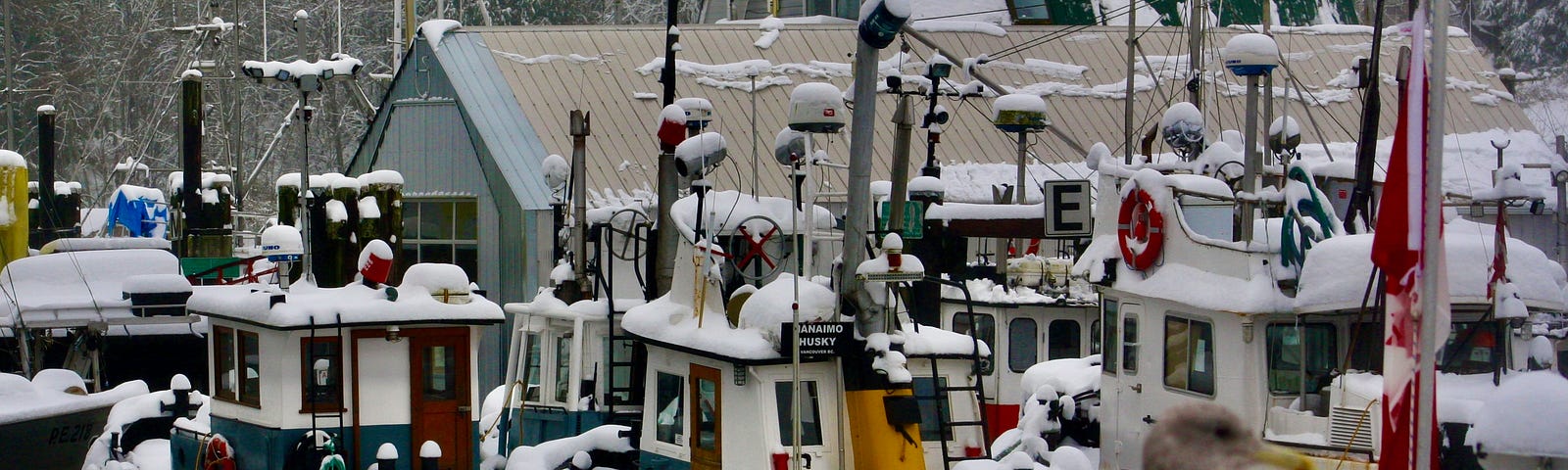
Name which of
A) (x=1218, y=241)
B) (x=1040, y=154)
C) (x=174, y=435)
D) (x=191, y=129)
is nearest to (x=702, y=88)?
(x=1040, y=154)

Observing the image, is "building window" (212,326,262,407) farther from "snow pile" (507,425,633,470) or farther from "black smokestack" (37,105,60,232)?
"black smokestack" (37,105,60,232)

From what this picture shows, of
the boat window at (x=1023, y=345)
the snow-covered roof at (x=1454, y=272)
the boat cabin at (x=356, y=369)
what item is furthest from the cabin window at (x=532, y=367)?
the snow-covered roof at (x=1454, y=272)

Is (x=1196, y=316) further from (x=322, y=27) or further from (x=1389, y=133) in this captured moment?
(x=322, y=27)

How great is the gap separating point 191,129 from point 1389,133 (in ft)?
70.1

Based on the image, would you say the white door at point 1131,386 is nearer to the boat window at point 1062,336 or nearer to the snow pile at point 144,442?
the boat window at point 1062,336

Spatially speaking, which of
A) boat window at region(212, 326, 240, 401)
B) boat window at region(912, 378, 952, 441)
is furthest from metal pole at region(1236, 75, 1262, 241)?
boat window at region(212, 326, 240, 401)

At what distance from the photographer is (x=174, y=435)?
15.2m

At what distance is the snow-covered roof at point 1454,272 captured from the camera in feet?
37.7

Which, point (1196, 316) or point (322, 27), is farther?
point (322, 27)

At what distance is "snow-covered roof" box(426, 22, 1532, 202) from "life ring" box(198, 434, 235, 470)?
41.6 ft

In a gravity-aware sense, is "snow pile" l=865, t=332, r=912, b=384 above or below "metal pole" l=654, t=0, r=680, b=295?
below

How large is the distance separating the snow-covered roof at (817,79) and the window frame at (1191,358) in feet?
41.9

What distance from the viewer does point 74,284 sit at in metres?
23.8

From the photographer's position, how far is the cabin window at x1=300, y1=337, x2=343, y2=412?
44.4 feet
